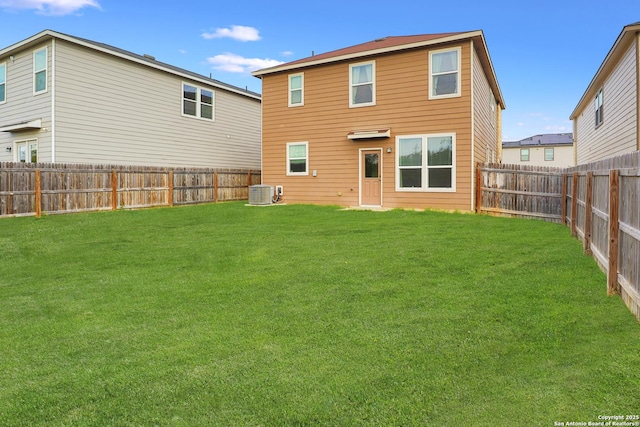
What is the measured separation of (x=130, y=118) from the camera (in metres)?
16.4

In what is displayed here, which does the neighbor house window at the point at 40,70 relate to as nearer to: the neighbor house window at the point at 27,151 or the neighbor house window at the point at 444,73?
the neighbor house window at the point at 27,151

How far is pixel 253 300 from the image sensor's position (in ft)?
14.3

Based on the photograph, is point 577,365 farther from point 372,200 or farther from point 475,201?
point 372,200

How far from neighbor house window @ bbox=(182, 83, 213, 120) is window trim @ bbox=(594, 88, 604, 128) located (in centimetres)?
1664

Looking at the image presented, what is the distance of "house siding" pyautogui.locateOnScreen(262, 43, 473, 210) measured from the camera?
41.8 feet

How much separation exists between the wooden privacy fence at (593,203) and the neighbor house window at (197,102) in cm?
1274

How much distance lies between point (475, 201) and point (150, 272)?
391 inches

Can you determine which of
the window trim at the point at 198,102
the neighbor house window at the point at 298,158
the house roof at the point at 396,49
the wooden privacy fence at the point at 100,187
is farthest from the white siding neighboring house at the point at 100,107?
the neighbor house window at the point at 298,158

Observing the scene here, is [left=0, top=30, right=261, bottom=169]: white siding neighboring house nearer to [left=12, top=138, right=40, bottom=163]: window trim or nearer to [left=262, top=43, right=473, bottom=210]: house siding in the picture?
[left=12, top=138, right=40, bottom=163]: window trim

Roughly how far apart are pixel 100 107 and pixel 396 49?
10.8 metres

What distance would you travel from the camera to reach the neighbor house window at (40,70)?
14273mm

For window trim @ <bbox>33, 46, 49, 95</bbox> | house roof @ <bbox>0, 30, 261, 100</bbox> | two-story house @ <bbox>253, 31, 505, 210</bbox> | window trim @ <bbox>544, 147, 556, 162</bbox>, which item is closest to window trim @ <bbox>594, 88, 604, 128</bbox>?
two-story house @ <bbox>253, 31, 505, 210</bbox>

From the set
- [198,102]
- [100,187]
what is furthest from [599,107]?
[100,187]

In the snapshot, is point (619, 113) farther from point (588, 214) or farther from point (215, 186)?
point (215, 186)
